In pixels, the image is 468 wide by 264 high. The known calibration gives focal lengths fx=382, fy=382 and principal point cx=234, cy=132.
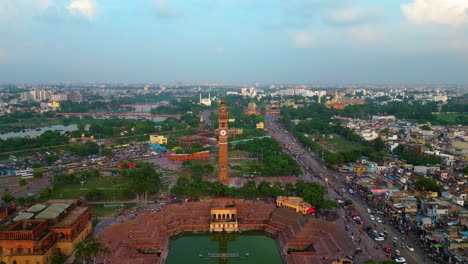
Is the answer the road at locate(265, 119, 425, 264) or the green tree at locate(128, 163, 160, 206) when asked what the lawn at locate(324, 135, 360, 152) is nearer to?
the road at locate(265, 119, 425, 264)

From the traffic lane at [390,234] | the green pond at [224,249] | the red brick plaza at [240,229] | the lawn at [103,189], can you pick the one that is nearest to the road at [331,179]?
the traffic lane at [390,234]

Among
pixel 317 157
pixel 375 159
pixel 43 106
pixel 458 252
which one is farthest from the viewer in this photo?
pixel 43 106

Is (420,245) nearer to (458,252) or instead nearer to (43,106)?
(458,252)

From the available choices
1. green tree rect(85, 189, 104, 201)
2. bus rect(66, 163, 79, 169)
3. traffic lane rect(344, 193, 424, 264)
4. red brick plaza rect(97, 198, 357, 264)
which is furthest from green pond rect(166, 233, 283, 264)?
bus rect(66, 163, 79, 169)

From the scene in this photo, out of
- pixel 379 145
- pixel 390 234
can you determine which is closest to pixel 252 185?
pixel 390 234

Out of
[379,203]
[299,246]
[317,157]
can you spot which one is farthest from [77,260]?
[317,157]

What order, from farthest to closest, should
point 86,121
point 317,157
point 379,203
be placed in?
point 86,121 → point 317,157 → point 379,203

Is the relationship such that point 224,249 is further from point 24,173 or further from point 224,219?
point 24,173
